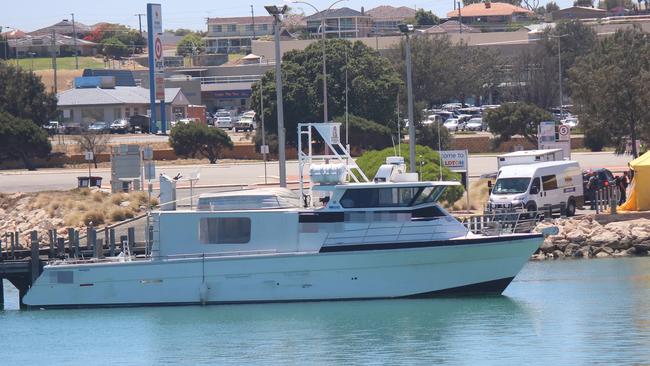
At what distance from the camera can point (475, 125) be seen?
9881 centimetres

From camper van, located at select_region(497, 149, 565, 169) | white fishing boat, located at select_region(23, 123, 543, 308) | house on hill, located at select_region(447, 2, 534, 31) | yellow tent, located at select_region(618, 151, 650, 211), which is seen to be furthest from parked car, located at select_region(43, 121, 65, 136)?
house on hill, located at select_region(447, 2, 534, 31)

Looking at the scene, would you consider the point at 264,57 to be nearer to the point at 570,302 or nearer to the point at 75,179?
the point at 75,179

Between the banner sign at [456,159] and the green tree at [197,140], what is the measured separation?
3173 cm

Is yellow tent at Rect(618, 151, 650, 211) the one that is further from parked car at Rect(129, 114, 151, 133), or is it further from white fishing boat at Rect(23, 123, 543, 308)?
parked car at Rect(129, 114, 151, 133)

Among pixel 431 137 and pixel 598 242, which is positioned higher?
pixel 431 137

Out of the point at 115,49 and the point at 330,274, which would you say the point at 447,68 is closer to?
the point at 115,49

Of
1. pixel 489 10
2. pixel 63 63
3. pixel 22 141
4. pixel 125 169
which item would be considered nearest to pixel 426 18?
pixel 489 10

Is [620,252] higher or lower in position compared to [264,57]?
lower

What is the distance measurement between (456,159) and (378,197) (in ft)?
51.2

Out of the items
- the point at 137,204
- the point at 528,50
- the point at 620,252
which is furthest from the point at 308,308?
the point at 528,50

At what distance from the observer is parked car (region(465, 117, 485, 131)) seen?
98125 mm

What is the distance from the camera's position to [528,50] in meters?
125

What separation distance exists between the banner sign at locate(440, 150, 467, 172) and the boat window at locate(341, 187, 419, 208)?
1526 centimetres

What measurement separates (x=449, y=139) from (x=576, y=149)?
7369 millimetres
